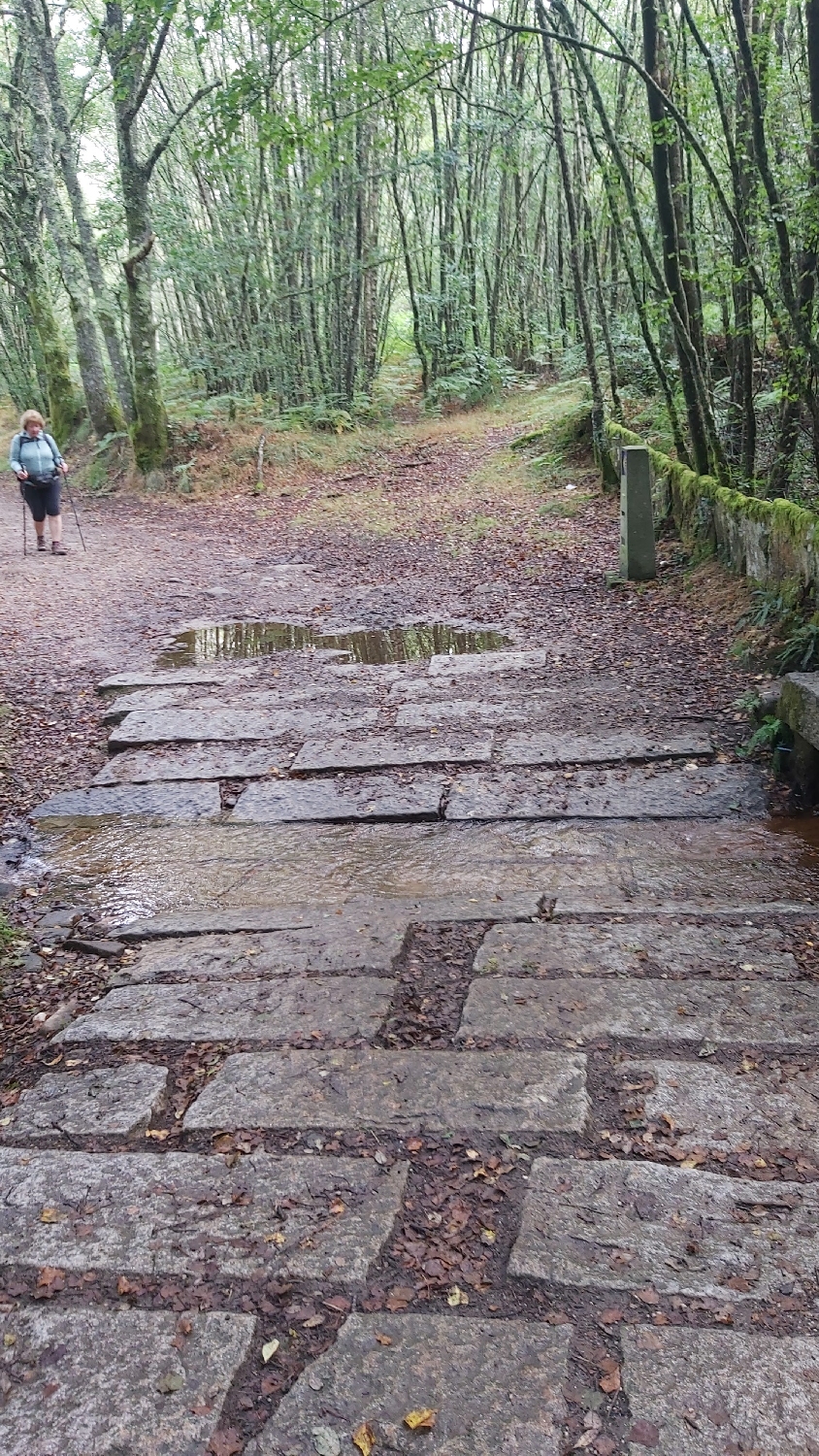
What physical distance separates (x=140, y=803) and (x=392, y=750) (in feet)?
4.60

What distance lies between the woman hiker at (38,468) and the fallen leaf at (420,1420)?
34.1ft

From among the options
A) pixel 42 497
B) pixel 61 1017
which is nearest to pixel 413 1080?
pixel 61 1017

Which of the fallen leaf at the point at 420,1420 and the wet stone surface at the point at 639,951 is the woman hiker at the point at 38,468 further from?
the fallen leaf at the point at 420,1420

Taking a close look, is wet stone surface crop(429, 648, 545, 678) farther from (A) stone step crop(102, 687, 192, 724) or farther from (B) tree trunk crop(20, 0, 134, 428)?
(B) tree trunk crop(20, 0, 134, 428)

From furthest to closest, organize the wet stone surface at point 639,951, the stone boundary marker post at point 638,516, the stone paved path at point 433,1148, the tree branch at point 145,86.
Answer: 1. the tree branch at point 145,86
2. the stone boundary marker post at point 638,516
3. the wet stone surface at point 639,951
4. the stone paved path at point 433,1148

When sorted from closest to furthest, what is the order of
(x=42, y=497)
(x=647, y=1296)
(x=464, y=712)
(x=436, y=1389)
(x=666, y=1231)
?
(x=436, y=1389) → (x=647, y=1296) → (x=666, y=1231) → (x=464, y=712) → (x=42, y=497)

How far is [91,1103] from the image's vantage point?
2621 millimetres

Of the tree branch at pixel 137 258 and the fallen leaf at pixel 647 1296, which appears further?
the tree branch at pixel 137 258

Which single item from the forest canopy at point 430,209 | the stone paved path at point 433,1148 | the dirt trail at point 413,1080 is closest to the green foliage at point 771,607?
the dirt trail at point 413,1080

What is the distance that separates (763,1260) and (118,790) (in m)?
4.13

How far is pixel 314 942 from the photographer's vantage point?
11.5 feet

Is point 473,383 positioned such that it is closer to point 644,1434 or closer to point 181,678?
point 181,678

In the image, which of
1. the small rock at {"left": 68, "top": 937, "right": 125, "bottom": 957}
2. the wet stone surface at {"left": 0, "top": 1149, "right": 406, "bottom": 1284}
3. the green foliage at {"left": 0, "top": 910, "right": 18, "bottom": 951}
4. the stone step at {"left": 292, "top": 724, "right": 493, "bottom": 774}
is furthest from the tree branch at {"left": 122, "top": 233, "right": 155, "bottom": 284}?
the wet stone surface at {"left": 0, "top": 1149, "right": 406, "bottom": 1284}

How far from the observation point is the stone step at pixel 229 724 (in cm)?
591
